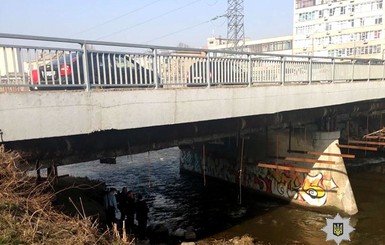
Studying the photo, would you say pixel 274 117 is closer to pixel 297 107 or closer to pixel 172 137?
pixel 297 107

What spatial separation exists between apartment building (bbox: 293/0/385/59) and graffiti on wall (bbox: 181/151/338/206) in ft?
158

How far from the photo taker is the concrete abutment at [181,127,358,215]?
17609 millimetres

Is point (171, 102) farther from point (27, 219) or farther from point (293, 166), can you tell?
point (293, 166)

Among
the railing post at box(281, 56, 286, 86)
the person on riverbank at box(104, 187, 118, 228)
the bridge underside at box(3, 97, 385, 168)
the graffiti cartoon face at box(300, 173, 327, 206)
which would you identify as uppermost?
the railing post at box(281, 56, 286, 86)

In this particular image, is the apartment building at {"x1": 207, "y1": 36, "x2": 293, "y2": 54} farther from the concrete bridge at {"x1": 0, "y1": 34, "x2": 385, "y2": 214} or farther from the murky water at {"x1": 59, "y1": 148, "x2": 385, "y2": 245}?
the concrete bridge at {"x1": 0, "y1": 34, "x2": 385, "y2": 214}

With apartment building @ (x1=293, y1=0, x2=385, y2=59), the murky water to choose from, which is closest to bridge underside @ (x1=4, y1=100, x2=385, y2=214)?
the murky water

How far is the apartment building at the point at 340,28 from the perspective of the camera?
63500 mm

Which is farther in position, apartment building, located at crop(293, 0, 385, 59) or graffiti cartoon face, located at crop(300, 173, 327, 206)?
apartment building, located at crop(293, 0, 385, 59)

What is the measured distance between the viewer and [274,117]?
14195 mm

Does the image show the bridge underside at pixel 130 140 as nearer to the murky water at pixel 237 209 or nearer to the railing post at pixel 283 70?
the railing post at pixel 283 70

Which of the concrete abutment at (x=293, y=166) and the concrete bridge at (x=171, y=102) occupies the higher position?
the concrete bridge at (x=171, y=102)

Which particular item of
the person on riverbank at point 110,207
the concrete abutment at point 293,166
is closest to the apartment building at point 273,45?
the concrete abutment at point 293,166

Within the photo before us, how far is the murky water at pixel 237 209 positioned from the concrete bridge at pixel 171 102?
149cm

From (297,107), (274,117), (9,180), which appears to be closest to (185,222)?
(274,117)
